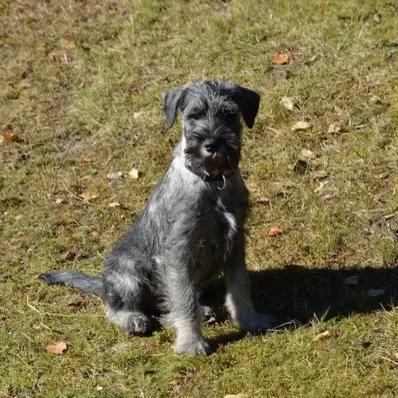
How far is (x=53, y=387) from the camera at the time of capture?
5867mm

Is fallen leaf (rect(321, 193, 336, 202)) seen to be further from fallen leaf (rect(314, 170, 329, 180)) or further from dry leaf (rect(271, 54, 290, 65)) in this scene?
dry leaf (rect(271, 54, 290, 65))

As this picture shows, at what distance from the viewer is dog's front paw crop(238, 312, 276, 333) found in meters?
6.14

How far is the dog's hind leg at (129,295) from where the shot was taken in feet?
20.8

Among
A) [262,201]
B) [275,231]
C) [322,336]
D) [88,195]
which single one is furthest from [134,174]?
[322,336]

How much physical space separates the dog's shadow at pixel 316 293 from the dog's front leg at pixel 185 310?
20 cm

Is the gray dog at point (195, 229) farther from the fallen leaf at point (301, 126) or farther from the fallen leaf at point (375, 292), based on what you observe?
the fallen leaf at point (301, 126)

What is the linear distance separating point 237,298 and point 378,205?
6.24 ft

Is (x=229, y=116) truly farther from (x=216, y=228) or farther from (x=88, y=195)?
(x=88, y=195)

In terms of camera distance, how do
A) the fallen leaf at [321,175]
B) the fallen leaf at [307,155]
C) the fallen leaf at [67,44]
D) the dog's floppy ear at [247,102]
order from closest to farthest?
the dog's floppy ear at [247,102], the fallen leaf at [321,175], the fallen leaf at [307,155], the fallen leaf at [67,44]

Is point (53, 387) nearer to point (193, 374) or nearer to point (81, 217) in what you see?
point (193, 374)

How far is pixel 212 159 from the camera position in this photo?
565 cm

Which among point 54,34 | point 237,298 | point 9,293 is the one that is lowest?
point 9,293

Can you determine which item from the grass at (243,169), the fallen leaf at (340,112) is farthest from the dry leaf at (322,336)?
the fallen leaf at (340,112)

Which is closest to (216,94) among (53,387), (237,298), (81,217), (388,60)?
(237,298)
